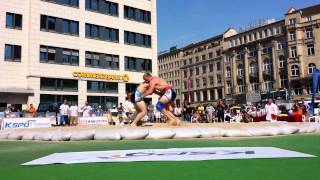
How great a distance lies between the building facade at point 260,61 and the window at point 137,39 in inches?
741

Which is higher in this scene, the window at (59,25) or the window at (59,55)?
the window at (59,25)

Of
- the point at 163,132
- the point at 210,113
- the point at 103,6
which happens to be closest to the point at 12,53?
the point at 103,6

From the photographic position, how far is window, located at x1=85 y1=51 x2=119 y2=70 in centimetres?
4496

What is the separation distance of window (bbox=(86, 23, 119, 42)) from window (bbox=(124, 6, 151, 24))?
118 inches

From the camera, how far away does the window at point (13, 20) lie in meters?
38.9

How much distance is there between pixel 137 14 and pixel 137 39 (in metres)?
3.32

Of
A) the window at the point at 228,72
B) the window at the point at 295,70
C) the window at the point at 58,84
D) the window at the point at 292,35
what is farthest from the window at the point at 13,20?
the window at the point at 228,72

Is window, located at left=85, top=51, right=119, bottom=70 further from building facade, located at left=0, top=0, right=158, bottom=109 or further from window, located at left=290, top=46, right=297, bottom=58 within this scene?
window, located at left=290, top=46, right=297, bottom=58

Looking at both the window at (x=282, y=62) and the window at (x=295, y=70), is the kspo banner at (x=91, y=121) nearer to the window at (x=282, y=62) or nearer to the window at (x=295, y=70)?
the window at (x=295, y=70)

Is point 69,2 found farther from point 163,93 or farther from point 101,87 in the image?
point 163,93

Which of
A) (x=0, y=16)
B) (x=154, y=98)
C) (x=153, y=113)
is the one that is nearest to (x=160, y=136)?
(x=153, y=113)

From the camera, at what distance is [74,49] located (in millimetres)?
43688

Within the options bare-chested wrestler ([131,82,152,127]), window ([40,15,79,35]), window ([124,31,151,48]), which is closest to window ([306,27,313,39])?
window ([124,31,151,48])

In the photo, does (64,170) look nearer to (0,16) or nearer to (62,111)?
(62,111)
